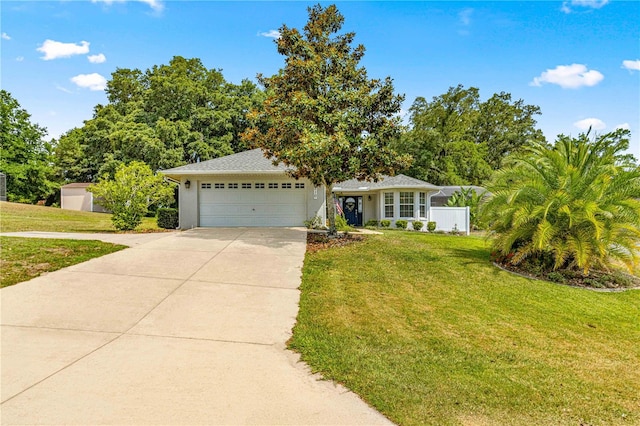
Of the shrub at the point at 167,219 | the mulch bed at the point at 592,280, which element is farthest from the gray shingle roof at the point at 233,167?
the mulch bed at the point at 592,280

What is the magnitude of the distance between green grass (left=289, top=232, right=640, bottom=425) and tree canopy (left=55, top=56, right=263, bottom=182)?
70.4 feet

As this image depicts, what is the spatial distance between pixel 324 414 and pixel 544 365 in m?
2.83

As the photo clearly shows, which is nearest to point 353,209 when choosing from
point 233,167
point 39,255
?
point 233,167

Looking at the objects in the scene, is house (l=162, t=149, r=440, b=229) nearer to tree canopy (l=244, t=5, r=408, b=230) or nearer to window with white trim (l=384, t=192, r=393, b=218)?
tree canopy (l=244, t=5, r=408, b=230)

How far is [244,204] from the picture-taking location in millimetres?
15477

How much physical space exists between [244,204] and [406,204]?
878cm

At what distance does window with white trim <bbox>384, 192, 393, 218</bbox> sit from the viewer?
19594 millimetres

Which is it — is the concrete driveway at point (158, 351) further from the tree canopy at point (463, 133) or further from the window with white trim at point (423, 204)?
the tree canopy at point (463, 133)

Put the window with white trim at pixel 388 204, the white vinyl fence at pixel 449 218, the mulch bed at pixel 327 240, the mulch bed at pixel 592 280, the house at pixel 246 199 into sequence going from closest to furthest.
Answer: the mulch bed at pixel 592 280 → the mulch bed at pixel 327 240 → the house at pixel 246 199 → the white vinyl fence at pixel 449 218 → the window with white trim at pixel 388 204

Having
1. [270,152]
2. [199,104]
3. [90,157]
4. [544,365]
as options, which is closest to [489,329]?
[544,365]

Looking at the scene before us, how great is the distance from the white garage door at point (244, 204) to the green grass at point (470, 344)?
7107mm

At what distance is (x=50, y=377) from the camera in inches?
133

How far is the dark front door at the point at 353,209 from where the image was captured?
70.9 feet

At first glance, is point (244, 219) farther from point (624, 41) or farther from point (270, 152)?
point (624, 41)
